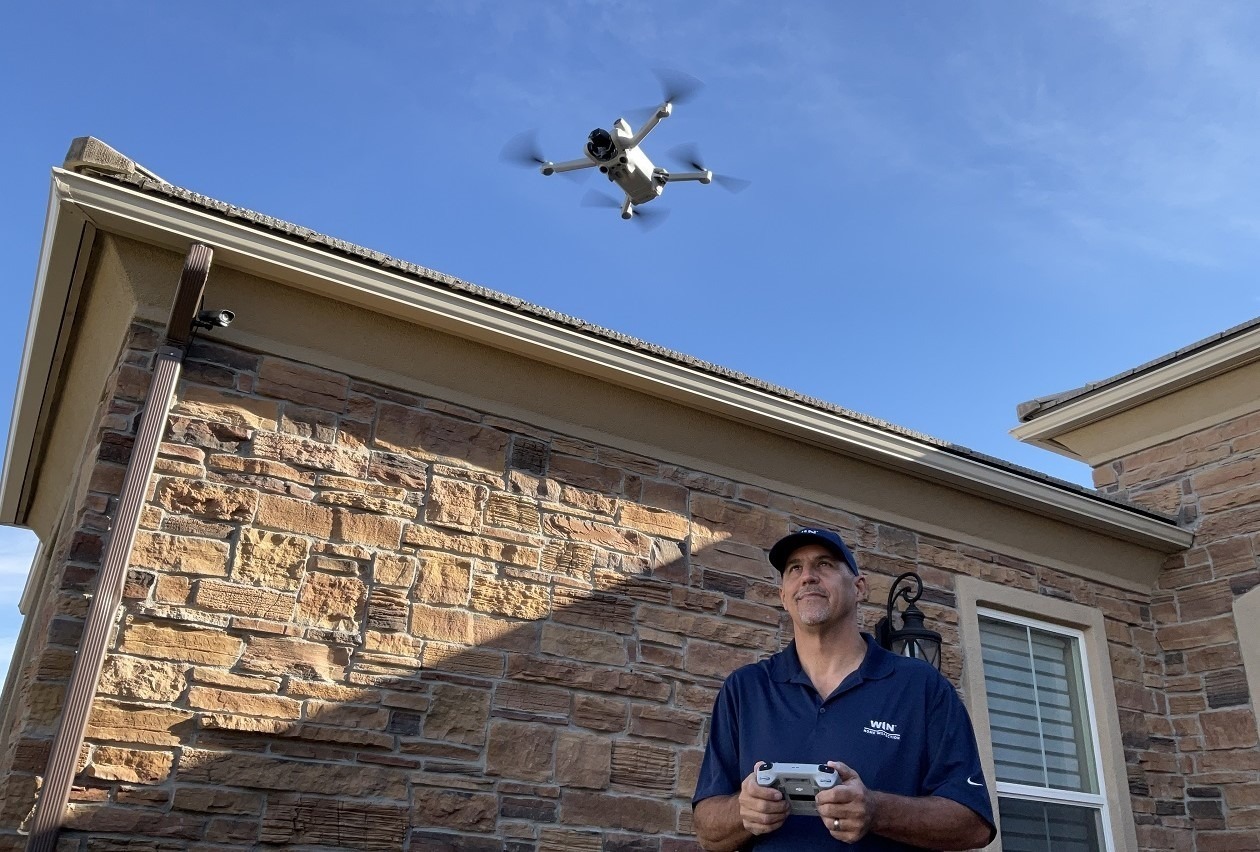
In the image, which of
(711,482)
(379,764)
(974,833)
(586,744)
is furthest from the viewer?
(711,482)

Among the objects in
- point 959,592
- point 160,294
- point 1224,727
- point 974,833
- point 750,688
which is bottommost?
point 974,833

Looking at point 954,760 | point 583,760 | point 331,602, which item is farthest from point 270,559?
point 954,760

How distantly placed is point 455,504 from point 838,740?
9.29 ft

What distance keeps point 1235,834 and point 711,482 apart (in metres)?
3.87

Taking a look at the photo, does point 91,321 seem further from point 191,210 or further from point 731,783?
point 731,783

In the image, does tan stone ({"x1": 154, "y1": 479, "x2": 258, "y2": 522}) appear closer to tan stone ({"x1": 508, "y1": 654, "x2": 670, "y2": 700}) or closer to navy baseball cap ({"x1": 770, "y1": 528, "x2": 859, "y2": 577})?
tan stone ({"x1": 508, "y1": 654, "x2": 670, "y2": 700})

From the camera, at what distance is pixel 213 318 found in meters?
4.57

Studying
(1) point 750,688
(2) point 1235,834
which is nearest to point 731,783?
(1) point 750,688

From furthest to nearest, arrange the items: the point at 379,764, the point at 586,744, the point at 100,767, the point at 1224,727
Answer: the point at 1224,727, the point at 586,744, the point at 379,764, the point at 100,767

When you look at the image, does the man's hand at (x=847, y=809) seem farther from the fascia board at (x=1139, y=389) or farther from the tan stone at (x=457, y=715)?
the fascia board at (x=1139, y=389)

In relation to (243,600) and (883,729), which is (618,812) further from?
(883,729)

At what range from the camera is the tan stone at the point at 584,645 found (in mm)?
5027

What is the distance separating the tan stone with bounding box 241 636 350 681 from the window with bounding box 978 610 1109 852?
3.72 meters

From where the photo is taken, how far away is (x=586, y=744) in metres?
4.93
